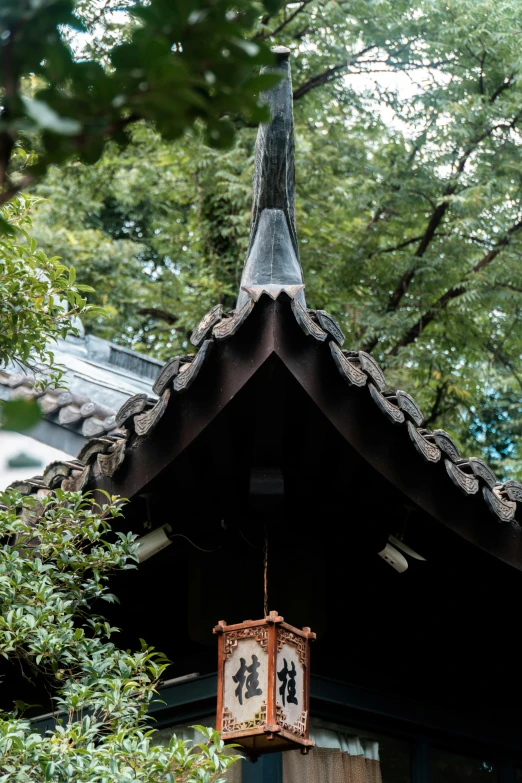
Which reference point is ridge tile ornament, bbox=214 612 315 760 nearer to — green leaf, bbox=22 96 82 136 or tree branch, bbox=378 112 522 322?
green leaf, bbox=22 96 82 136

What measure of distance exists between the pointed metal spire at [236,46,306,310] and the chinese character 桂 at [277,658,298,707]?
1.52 meters

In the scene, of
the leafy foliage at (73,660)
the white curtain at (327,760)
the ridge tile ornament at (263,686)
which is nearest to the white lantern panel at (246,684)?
the ridge tile ornament at (263,686)

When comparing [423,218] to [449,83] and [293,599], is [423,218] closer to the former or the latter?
[449,83]

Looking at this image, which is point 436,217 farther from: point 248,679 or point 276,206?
point 248,679

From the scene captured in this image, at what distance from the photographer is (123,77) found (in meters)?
1.53

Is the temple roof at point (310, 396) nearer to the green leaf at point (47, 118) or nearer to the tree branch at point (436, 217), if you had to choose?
the green leaf at point (47, 118)

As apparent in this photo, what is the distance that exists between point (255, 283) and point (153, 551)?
4.03 feet

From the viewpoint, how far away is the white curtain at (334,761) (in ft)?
15.6

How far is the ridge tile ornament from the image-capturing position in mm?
4156

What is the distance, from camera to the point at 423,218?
14.6m

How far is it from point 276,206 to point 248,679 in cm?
212

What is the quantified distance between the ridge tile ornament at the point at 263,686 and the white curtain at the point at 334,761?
0.46m

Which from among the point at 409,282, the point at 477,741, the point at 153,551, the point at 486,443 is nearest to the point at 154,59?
the point at 153,551

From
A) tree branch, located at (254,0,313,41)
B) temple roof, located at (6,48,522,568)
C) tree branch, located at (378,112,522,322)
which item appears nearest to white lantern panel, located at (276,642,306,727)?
temple roof, located at (6,48,522,568)
